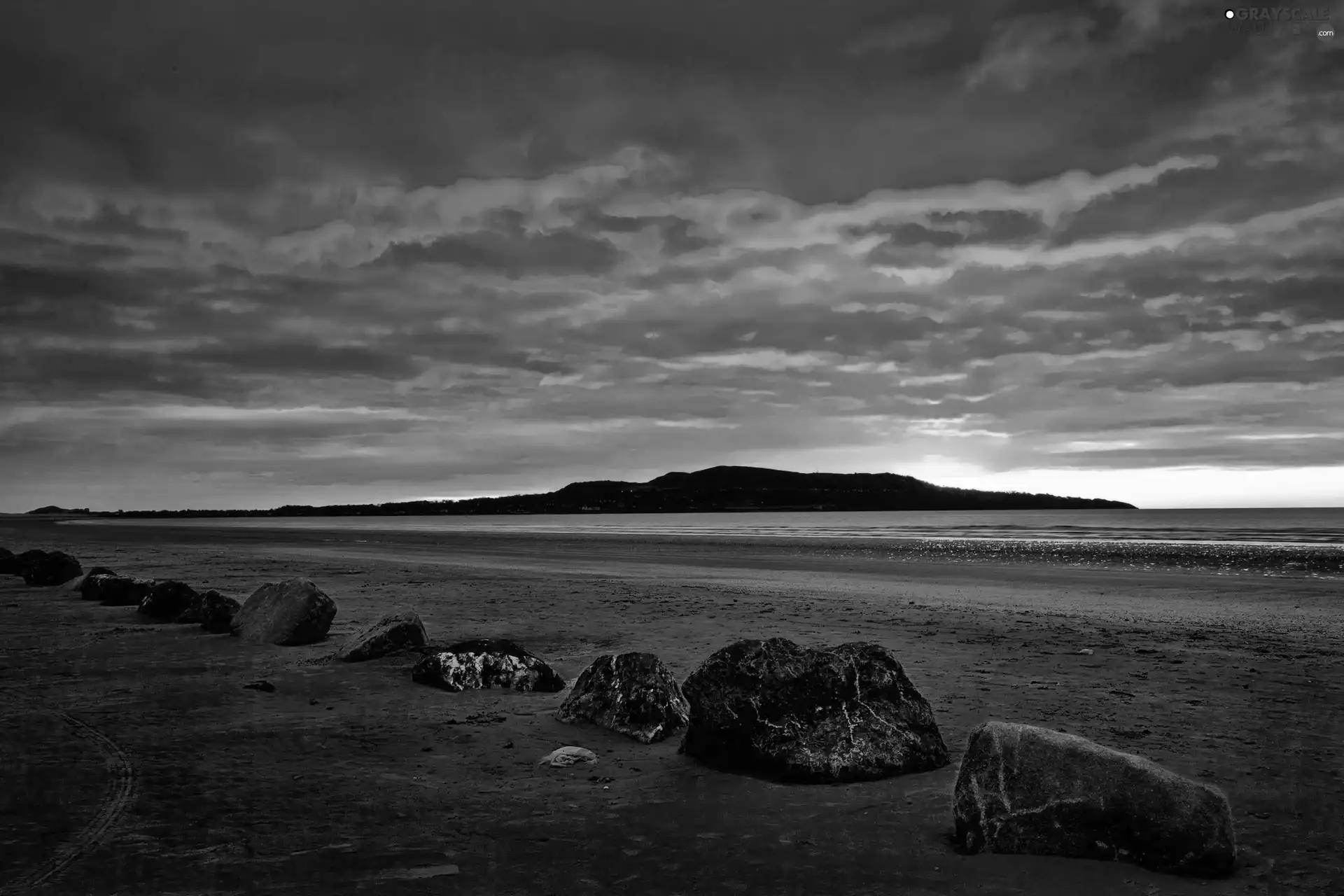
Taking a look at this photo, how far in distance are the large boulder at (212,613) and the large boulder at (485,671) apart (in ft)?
15.3

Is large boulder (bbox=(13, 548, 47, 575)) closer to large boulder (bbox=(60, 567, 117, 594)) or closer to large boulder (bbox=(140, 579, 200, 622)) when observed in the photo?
large boulder (bbox=(60, 567, 117, 594))

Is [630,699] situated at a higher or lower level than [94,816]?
higher

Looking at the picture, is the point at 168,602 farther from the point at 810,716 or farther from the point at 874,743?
the point at 874,743

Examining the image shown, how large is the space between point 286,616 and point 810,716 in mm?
7752

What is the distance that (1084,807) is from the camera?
4.16 m

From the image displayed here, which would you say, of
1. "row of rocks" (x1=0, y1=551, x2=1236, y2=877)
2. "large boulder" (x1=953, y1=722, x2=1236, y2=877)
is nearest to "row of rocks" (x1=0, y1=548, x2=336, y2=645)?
"row of rocks" (x1=0, y1=551, x2=1236, y2=877)

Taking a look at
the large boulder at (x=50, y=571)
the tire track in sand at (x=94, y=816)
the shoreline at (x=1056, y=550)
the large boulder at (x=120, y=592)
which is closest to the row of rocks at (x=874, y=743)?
the tire track in sand at (x=94, y=816)

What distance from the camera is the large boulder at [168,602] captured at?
12.8m

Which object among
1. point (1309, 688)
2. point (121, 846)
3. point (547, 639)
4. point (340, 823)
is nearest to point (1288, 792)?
point (1309, 688)

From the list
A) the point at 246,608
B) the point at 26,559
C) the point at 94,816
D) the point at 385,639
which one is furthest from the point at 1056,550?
the point at 94,816

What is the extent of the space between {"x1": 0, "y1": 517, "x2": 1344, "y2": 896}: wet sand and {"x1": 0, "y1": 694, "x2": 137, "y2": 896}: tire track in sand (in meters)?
0.02

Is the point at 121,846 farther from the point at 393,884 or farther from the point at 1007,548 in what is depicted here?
the point at 1007,548

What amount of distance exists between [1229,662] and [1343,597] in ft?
32.9

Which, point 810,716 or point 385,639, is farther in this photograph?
point 385,639
